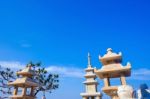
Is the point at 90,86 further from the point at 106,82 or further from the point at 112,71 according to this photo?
the point at 112,71

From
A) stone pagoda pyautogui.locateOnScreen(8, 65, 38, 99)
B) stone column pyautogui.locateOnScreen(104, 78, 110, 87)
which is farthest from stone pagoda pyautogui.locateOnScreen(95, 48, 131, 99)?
stone pagoda pyautogui.locateOnScreen(8, 65, 38, 99)

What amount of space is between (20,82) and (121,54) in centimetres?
1040

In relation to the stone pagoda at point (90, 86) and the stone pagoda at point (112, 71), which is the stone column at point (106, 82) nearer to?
the stone pagoda at point (112, 71)

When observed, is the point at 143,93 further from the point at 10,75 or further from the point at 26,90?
the point at 10,75

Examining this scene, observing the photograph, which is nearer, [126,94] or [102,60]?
[126,94]

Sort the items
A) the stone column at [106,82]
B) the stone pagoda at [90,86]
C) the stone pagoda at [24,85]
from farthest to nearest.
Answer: the stone pagoda at [90,86] → the stone pagoda at [24,85] → the stone column at [106,82]

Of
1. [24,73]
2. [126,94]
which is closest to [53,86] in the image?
[24,73]

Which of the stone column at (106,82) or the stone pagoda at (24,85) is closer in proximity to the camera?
the stone column at (106,82)

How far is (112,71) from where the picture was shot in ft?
49.1

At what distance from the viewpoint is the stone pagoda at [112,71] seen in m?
14.7

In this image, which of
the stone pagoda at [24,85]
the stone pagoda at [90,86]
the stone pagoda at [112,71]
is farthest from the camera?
the stone pagoda at [90,86]

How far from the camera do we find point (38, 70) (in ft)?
122

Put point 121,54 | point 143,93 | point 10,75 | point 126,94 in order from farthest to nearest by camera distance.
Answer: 1. point 10,75
2. point 121,54
3. point 143,93
4. point 126,94

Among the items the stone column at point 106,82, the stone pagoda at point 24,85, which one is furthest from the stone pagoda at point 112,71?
the stone pagoda at point 24,85
